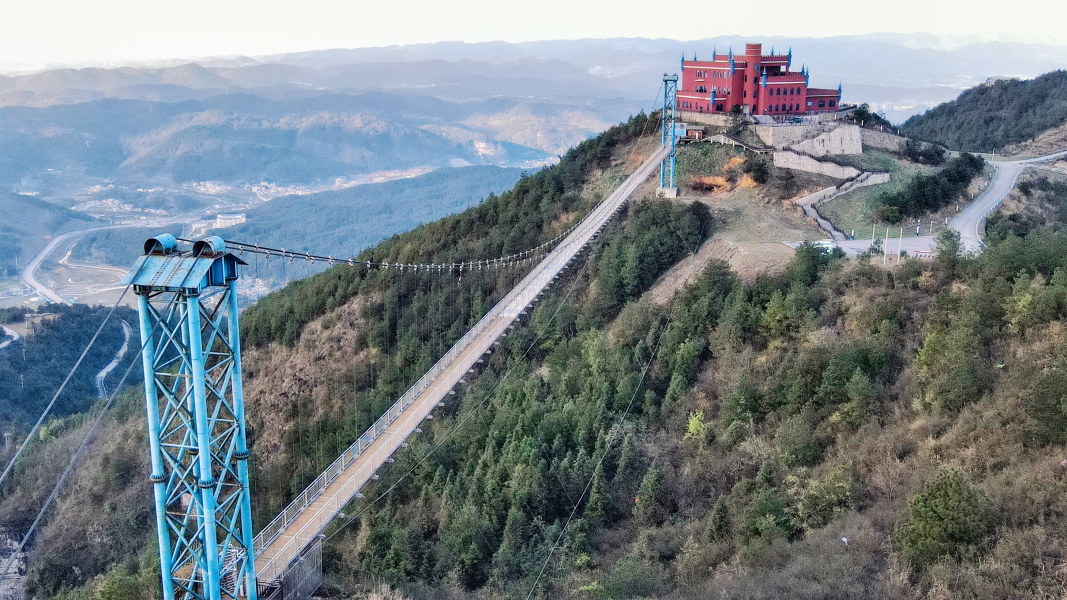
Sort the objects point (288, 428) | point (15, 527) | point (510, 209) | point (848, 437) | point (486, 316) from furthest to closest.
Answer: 1. point (510, 209)
2. point (15, 527)
3. point (288, 428)
4. point (486, 316)
5. point (848, 437)

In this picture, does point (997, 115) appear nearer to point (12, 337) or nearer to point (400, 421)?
point (400, 421)

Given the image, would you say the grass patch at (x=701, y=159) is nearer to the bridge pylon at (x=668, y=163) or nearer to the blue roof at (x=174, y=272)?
the bridge pylon at (x=668, y=163)

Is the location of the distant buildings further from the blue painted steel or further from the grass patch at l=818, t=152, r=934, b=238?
the blue painted steel

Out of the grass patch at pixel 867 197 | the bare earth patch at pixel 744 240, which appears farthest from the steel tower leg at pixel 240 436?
the grass patch at pixel 867 197

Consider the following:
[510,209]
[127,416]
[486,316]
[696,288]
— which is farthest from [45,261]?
[696,288]

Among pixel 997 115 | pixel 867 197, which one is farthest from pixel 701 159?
pixel 997 115

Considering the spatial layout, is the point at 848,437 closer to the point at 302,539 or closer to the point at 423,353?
the point at 302,539
